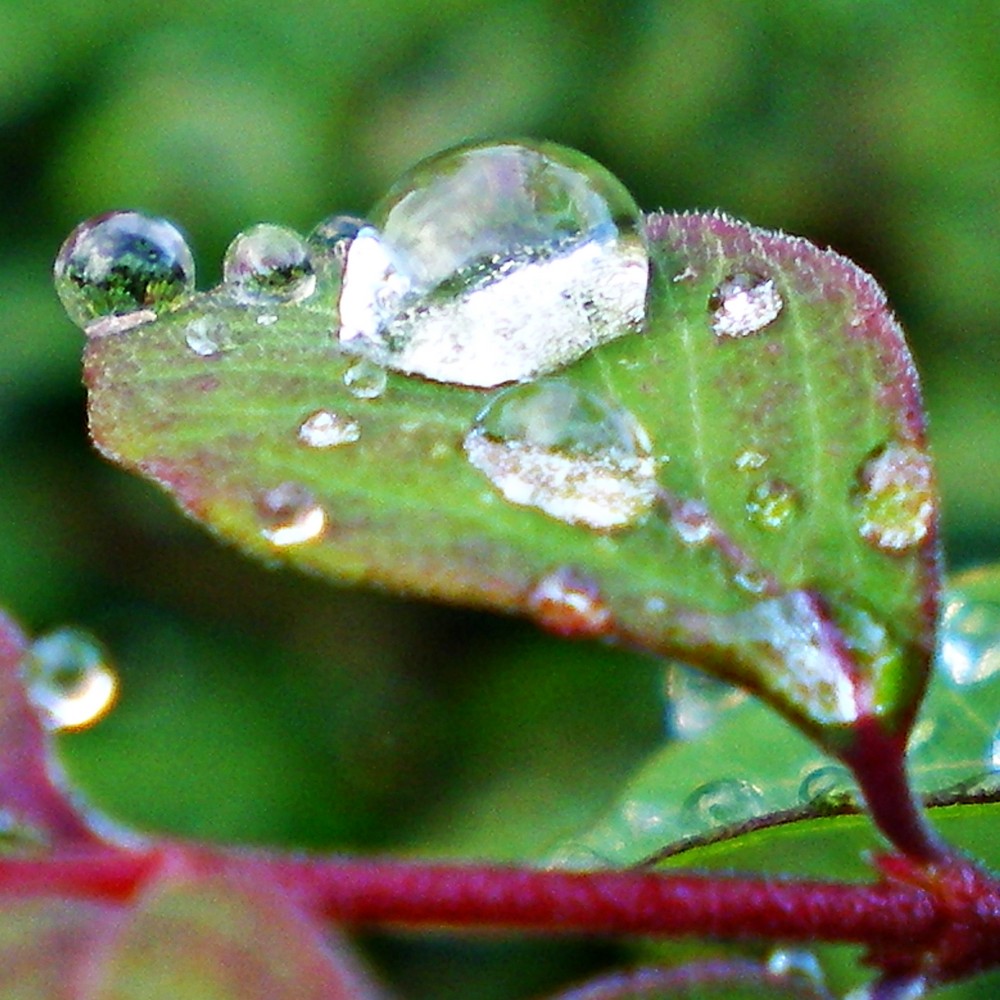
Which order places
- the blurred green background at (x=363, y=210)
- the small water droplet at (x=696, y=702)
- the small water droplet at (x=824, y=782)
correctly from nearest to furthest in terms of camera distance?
the small water droplet at (x=824, y=782) → the small water droplet at (x=696, y=702) → the blurred green background at (x=363, y=210)

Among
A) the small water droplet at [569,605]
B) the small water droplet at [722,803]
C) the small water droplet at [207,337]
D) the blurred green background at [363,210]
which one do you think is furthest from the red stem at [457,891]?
the blurred green background at [363,210]

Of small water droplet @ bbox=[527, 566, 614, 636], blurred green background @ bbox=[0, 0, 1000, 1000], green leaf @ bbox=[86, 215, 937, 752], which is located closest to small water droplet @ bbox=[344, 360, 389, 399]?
green leaf @ bbox=[86, 215, 937, 752]

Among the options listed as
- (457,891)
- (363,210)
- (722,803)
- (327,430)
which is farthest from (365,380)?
(363,210)

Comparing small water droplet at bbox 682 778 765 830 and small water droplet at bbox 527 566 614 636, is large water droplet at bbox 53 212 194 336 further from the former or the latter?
small water droplet at bbox 682 778 765 830

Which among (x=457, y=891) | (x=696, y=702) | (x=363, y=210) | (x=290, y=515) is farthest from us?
(x=363, y=210)

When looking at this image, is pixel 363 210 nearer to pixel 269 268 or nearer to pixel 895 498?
pixel 269 268

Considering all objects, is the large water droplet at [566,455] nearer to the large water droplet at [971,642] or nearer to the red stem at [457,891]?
the red stem at [457,891]
